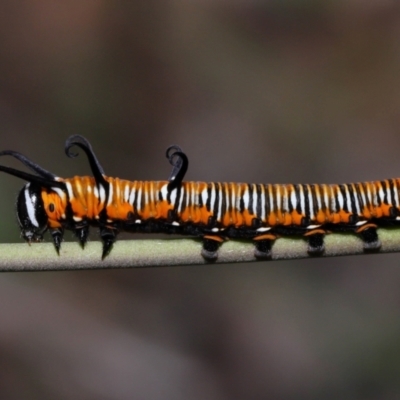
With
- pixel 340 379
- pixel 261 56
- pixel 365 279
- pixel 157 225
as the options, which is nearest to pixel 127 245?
pixel 157 225

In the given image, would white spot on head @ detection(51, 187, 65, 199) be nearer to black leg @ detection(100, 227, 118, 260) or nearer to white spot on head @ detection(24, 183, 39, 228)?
white spot on head @ detection(24, 183, 39, 228)

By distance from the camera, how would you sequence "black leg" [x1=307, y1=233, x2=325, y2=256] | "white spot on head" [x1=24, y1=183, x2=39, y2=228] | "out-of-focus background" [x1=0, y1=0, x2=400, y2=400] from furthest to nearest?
"out-of-focus background" [x1=0, y1=0, x2=400, y2=400] → "white spot on head" [x1=24, y1=183, x2=39, y2=228] → "black leg" [x1=307, y1=233, x2=325, y2=256]

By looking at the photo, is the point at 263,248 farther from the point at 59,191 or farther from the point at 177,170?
the point at 59,191

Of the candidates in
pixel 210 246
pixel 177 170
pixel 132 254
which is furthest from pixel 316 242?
pixel 132 254

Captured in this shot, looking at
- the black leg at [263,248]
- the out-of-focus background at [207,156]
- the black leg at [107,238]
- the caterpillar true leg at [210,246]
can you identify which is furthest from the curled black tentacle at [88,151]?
the out-of-focus background at [207,156]

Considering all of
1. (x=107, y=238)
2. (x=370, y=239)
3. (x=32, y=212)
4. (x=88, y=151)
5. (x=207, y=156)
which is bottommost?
(x=370, y=239)

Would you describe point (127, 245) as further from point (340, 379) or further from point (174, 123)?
point (174, 123)

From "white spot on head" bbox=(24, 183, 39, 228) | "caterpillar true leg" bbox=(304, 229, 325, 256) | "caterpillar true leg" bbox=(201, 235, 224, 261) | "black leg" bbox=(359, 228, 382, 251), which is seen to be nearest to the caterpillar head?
"white spot on head" bbox=(24, 183, 39, 228)
